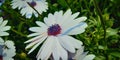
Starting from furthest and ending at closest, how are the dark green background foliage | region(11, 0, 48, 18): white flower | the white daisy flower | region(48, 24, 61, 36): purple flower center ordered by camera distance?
region(11, 0, 48, 18): white flower, the dark green background foliage, the white daisy flower, region(48, 24, 61, 36): purple flower center

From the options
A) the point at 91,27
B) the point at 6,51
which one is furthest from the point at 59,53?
the point at 91,27

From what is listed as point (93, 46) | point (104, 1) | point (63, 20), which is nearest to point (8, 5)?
point (104, 1)

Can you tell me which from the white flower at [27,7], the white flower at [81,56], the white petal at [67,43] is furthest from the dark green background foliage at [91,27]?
the white petal at [67,43]

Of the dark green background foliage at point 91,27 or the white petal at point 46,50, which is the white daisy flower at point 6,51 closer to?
the dark green background foliage at point 91,27

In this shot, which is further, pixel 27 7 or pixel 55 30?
pixel 27 7

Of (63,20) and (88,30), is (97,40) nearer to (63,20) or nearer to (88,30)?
(88,30)

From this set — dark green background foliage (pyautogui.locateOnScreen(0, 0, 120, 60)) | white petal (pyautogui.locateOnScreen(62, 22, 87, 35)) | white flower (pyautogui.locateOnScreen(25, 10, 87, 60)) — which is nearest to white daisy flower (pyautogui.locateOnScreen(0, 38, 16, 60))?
dark green background foliage (pyautogui.locateOnScreen(0, 0, 120, 60))

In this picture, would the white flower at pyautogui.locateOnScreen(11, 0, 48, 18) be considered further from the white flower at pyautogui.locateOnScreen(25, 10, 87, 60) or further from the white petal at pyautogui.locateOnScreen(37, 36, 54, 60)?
the white petal at pyautogui.locateOnScreen(37, 36, 54, 60)

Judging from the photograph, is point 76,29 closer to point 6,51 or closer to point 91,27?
point 6,51
